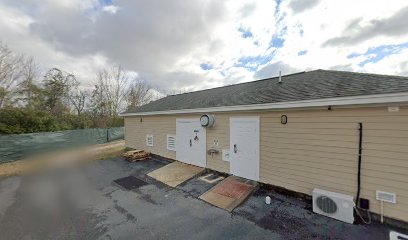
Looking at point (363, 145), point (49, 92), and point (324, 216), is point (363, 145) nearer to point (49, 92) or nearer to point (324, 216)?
point (324, 216)

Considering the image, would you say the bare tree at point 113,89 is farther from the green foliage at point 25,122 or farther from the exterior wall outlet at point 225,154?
the exterior wall outlet at point 225,154

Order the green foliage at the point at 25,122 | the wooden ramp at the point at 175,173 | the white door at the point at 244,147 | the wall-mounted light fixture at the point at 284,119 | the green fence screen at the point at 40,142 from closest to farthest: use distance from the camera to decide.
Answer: the wall-mounted light fixture at the point at 284,119 < the white door at the point at 244,147 < the wooden ramp at the point at 175,173 < the green fence screen at the point at 40,142 < the green foliage at the point at 25,122

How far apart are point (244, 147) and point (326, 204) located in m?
2.48

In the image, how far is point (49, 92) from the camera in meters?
17.7

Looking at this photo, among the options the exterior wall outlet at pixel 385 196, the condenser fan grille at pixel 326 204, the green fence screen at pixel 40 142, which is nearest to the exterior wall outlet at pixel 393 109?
the exterior wall outlet at pixel 385 196

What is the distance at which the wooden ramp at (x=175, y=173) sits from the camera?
6.06 meters

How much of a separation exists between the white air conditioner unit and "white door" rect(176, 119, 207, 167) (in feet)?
12.8

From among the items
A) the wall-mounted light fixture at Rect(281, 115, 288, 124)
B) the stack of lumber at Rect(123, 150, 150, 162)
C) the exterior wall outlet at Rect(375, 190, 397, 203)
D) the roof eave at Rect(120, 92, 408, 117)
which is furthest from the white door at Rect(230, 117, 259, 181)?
the stack of lumber at Rect(123, 150, 150, 162)

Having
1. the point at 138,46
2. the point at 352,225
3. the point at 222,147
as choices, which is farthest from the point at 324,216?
the point at 138,46

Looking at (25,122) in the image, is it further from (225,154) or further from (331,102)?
(331,102)

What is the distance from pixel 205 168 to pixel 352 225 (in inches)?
177

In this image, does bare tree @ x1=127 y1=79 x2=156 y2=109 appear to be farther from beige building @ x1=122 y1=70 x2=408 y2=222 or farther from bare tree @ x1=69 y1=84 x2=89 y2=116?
beige building @ x1=122 y1=70 x2=408 y2=222

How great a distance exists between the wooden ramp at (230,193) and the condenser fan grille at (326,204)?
165 centimetres

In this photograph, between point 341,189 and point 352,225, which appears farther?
point 341,189
